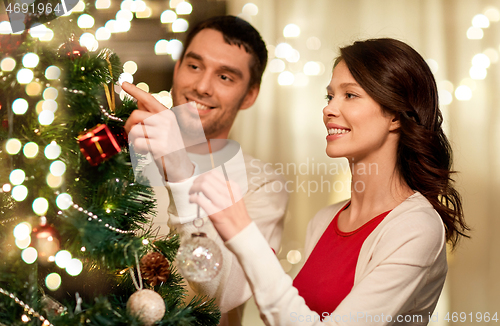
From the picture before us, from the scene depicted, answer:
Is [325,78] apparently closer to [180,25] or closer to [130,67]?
[180,25]

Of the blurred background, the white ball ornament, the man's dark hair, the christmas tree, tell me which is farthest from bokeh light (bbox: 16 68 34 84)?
the blurred background

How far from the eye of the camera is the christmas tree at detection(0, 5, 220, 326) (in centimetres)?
55

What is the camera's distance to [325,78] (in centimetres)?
186

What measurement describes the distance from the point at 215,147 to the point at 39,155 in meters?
0.93

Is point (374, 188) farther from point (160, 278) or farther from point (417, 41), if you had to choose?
point (417, 41)

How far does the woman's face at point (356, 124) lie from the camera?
1020mm

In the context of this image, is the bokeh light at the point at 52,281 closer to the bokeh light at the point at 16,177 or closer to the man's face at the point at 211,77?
the bokeh light at the point at 16,177

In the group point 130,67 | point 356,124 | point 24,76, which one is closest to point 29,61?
point 24,76

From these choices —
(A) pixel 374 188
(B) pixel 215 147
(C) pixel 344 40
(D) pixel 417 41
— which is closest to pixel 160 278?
(A) pixel 374 188

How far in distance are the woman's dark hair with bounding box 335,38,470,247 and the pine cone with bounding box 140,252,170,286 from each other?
0.69 metres

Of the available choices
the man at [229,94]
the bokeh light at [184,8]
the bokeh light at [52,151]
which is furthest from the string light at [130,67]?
the bokeh light at [52,151]

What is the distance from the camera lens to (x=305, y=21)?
187 centimetres

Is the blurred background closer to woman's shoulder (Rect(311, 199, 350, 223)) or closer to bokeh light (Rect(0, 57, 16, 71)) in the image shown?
woman's shoulder (Rect(311, 199, 350, 223))

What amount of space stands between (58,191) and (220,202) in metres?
0.27
